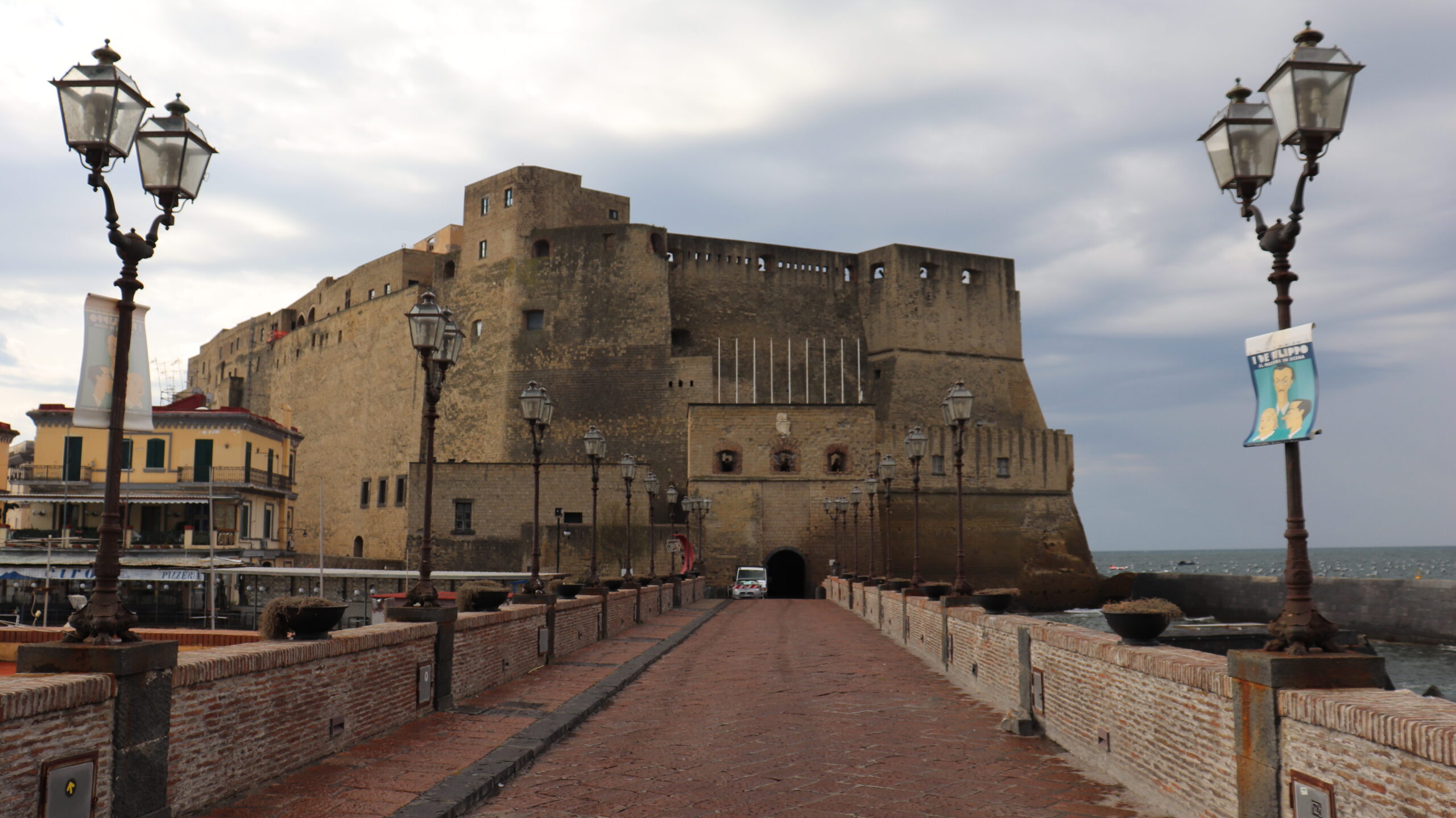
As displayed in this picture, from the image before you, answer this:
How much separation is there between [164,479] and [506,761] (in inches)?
1343

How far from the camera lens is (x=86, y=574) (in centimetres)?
2966

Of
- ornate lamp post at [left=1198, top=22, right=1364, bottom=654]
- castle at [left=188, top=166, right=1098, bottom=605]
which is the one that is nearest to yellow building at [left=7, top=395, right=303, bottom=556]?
castle at [left=188, top=166, right=1098, bottom=605]

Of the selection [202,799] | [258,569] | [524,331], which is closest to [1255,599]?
[524,331]

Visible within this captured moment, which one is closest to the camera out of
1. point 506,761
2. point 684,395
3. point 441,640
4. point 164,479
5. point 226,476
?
point 506,761

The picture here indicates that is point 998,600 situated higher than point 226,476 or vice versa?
point 226,476

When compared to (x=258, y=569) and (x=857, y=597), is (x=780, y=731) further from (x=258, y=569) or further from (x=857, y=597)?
(x=258, y=569)

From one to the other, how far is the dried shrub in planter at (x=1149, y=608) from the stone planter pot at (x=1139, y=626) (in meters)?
0.02

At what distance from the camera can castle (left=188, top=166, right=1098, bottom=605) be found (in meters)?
41.2

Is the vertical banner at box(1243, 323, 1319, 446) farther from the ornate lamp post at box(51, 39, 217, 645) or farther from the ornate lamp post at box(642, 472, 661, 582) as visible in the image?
the ornate lamp post at box(642, 472, 661, 582)

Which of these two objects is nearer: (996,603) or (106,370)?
(106,370)

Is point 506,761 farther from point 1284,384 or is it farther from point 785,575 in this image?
point 785,575

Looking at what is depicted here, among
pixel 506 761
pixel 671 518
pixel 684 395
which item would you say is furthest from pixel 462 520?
pixel 506 761

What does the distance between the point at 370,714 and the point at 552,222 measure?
42.3 meters

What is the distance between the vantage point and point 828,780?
21.1ft
